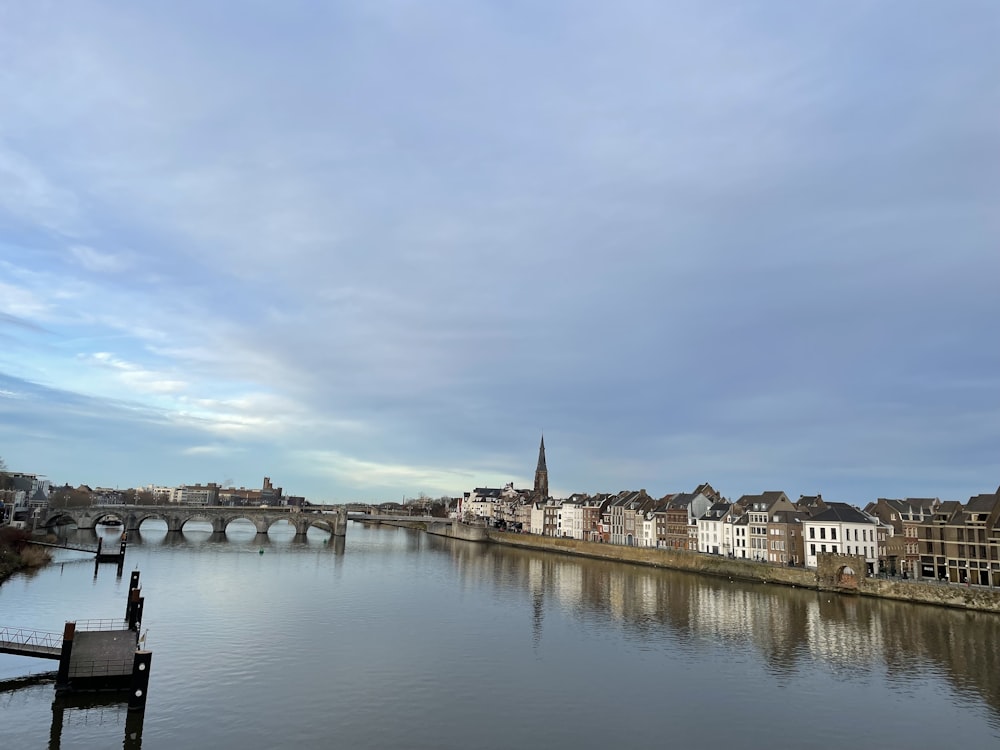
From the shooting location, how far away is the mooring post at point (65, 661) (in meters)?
29.9

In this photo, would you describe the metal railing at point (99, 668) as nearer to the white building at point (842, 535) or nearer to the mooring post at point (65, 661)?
the mooring post at point (65, 661)

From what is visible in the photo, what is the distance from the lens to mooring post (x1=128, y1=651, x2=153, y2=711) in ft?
93.2

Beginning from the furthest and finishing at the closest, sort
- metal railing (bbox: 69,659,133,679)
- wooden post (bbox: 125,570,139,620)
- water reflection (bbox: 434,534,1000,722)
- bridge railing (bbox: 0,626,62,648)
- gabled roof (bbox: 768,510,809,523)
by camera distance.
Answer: gabled roof (bbox: 768,510,809,523) → water reflection (bbox: 434,534,1000,722) → wooden post (bbox: 125,570,139,620) → bridge railing (bbox: 0,626,62,648) → metal railing (bbox: 69,659,133,679)

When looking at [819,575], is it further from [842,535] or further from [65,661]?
[65,661]

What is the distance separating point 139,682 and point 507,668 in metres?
19.6

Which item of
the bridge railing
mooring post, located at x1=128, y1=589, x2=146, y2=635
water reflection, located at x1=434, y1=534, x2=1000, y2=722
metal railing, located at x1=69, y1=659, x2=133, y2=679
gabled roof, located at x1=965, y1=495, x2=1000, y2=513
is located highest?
gabled roof, located at x1=965, y1=495, x2=1000, y2=513

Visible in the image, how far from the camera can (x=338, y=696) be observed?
102ft

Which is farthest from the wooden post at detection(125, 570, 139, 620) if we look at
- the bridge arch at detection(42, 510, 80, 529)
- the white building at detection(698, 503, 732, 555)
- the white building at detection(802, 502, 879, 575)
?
the bridge arch at detection(42, 510, 80, 529)

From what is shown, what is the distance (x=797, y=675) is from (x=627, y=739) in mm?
17242

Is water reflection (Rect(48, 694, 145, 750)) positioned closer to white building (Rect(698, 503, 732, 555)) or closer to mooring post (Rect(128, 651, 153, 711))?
mooring post (Rect(128, 651, 153, 711))

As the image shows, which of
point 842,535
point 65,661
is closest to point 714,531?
point 842,535

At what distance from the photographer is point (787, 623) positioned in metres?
55.6

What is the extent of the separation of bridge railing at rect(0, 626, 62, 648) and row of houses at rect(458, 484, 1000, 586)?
261ft

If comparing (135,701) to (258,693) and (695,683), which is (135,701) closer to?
(258,693)
